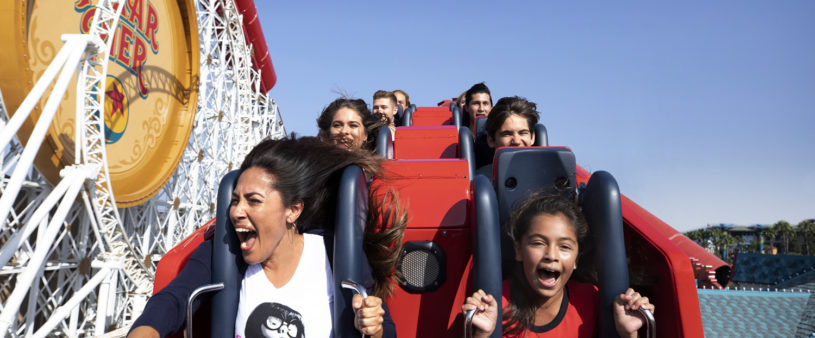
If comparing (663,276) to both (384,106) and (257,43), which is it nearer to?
(384,106)

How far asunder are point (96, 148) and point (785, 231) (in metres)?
59.3

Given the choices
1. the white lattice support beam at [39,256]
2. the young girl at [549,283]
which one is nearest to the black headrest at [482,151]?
the young girl at [549,283]

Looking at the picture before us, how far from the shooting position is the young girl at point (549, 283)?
1619mm

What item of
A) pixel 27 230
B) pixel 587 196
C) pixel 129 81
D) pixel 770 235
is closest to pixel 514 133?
pixel 587 196

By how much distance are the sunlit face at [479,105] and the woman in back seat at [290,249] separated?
155 inches

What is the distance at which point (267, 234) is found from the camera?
1567 mm

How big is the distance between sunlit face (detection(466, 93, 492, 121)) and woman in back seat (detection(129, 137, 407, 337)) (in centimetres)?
394

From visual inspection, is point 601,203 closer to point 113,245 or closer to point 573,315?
point 573,315

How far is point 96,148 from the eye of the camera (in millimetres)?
5914

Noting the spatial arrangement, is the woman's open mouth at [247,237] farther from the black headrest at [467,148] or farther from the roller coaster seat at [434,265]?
the black headrest at [467,148]

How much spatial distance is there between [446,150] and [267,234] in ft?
7.50

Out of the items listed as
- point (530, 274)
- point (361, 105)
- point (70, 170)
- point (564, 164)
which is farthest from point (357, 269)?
point (70, 170)

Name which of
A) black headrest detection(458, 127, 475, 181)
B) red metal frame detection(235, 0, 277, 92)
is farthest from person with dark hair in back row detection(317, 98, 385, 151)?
red metal frame detection(235, 0, 277, 92)

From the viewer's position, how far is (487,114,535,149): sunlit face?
10.5 ft
